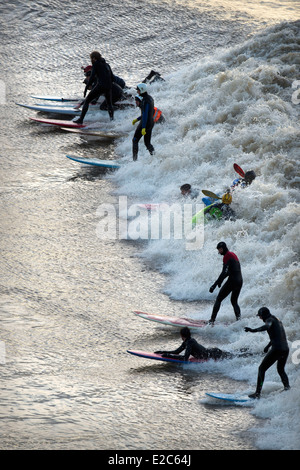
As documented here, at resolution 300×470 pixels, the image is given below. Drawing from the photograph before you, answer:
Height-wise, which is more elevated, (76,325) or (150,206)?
(150,206)

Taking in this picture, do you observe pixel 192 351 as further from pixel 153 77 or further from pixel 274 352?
pixel 153 77

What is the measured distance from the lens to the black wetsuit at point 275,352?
280 inches

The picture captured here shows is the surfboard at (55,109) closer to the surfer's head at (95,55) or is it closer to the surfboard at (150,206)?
the surfer's head at (95,55)

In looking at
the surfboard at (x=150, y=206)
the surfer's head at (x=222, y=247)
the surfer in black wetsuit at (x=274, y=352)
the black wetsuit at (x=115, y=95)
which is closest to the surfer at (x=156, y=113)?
the black wetsuit at (x=115, y=95)

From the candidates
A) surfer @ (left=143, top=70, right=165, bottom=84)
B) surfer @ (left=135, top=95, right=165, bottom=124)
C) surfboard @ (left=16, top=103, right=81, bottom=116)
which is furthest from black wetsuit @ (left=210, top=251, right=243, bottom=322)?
surfer @ (left=143, top=70, right=165, bottom=84)

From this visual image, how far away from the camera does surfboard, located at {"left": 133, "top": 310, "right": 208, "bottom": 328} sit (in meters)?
8.63

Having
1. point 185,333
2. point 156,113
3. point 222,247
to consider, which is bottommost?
point 185,333

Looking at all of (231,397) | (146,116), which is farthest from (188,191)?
(231,397)

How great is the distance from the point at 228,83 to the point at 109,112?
9.14 ft

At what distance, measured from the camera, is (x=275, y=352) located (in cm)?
710

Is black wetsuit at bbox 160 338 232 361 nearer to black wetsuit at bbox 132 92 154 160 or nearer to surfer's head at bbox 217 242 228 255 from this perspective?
surfer's head at bbox 217 242 228 255

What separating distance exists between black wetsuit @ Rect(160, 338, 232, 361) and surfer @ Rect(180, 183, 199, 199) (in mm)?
4397

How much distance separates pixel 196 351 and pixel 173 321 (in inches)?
33.6
